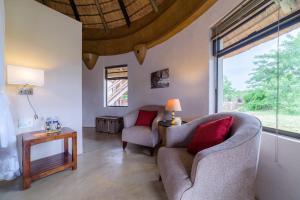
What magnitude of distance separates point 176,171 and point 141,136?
1.53m

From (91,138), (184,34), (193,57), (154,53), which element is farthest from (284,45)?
(91,138)

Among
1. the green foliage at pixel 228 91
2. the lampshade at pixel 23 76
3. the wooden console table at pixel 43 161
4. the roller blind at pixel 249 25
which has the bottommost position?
the wooden console table at pixel 43 161

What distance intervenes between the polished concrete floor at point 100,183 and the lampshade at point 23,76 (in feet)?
3.90

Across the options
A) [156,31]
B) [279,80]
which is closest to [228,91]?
[279,80]

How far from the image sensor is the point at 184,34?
279cm

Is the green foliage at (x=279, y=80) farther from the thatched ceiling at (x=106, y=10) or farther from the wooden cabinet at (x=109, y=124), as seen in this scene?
the wooden cabinet at (x=109, y=124)

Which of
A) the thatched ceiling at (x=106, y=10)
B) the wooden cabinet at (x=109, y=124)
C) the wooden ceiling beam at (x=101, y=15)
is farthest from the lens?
the wooden cabinet at (x=109, y=124)

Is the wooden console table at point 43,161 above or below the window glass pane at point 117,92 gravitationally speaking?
below

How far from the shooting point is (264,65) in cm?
151

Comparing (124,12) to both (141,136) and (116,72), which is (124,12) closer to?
(116,72)

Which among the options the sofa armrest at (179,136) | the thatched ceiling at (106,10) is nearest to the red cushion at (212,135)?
the sofa armrest at (179,136)

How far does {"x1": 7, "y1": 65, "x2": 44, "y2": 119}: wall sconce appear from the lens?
1690mm

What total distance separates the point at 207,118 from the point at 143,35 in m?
3.05

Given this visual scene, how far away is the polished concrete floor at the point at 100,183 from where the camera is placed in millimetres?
1549
